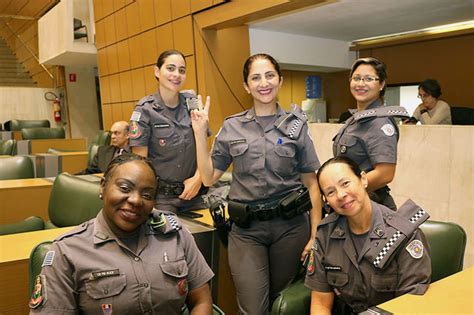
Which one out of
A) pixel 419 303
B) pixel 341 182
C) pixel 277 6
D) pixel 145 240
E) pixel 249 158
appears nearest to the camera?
pixel 419 303

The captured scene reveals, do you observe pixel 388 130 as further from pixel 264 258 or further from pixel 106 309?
pixel 106 309

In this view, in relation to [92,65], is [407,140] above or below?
below

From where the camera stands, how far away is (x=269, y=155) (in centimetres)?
179

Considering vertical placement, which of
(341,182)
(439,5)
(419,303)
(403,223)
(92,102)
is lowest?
(419,303)

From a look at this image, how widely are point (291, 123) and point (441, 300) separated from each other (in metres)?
0.90

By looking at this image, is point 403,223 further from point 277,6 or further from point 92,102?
point 92,102

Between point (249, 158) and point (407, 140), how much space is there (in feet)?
7.01

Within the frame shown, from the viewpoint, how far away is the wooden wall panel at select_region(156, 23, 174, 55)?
568 centimetres

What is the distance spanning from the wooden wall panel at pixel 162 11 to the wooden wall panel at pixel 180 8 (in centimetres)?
11

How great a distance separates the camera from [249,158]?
5.92ft

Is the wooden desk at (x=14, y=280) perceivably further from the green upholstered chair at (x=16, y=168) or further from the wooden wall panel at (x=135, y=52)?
the wooden wall panel at (x=135, y=52)

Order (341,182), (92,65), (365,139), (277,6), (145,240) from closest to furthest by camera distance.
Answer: (145,240) → (341,182) → (365,139) → (277,6) → (92,65)

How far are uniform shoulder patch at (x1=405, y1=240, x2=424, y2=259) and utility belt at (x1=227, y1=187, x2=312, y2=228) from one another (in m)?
0.50

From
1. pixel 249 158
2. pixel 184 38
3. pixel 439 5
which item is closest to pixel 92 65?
pixel 184 38
